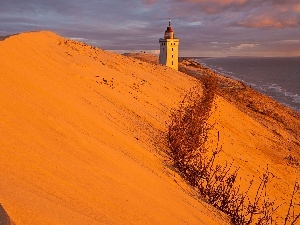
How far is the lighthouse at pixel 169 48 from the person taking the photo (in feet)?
127

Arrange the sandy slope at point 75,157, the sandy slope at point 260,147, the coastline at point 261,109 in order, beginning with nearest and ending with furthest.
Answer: the sandy slope at point 75,157 < the sandy slope at point 260,147 < the coastline at point 261,109

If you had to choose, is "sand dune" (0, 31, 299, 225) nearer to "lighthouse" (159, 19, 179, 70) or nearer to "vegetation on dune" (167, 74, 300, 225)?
"vegetation on dune" (167, 74, 300, 225)

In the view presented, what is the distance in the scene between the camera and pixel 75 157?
460cm

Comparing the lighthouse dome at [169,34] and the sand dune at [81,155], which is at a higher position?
the lighthouse dome at [169,34]

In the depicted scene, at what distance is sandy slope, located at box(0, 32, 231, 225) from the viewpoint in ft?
10.8

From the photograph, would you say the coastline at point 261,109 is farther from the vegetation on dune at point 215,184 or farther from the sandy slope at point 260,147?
the vegetation on dune at point 215,184

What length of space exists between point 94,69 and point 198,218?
873cm

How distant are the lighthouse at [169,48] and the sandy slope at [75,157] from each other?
97.7 feet

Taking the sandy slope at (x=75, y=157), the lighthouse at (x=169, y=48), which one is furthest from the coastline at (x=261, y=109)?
the sandy slope at (x=75, y=157)

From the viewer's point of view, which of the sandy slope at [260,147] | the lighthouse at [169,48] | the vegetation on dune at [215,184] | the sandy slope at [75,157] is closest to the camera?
the sandy slope at [75,157]

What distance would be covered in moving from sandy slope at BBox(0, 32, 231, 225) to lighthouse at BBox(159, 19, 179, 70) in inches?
1172

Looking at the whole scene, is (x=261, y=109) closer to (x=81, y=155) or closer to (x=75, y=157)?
(x=81, y=155)

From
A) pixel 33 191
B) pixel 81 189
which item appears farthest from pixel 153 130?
pixel 33 191

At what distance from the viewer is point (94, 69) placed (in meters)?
12.4
